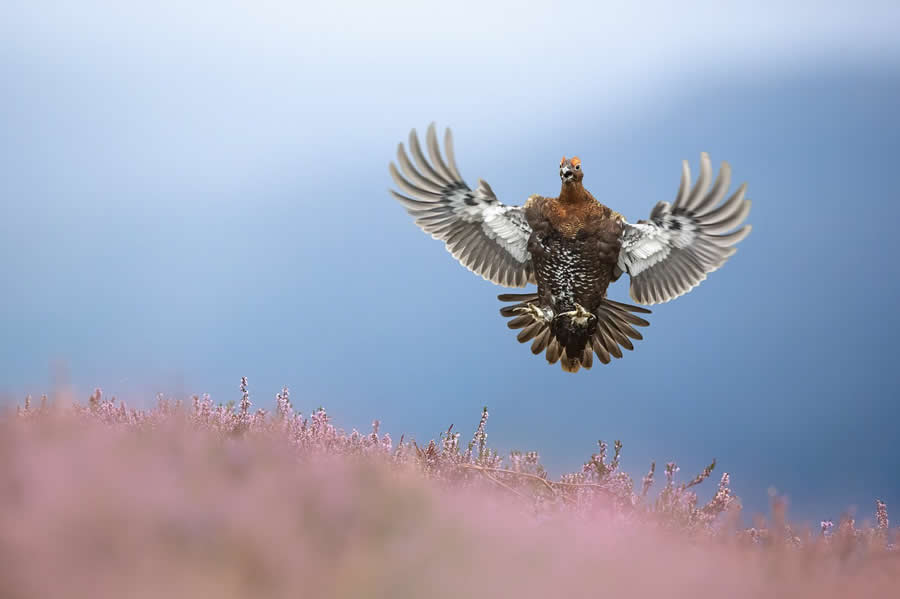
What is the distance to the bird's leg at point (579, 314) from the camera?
213 inches

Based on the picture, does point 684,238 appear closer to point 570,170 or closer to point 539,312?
point 570,170

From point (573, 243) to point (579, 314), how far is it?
52 centimetres

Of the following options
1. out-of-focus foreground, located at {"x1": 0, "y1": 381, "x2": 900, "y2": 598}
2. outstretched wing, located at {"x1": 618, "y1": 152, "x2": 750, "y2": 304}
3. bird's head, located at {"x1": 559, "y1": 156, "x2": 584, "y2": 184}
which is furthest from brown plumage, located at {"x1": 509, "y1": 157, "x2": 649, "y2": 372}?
out-of-focus foreground, located at {"x1": 0, "y1": 381, "x2": 900, "y2": 598}

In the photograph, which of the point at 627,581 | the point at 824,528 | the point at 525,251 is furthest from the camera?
the point at 525,251

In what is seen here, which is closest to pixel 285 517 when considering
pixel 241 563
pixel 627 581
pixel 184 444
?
pixel 241 563

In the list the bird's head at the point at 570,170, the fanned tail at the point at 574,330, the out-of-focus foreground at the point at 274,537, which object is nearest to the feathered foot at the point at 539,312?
the fanned tail at the point at 574,330

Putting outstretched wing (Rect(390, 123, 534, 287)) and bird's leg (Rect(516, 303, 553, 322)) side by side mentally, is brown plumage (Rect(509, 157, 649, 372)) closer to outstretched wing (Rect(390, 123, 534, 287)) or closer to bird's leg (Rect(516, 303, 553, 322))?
bird's leg (Rect(516, 303, 553, 322))

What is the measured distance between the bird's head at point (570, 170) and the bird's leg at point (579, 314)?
899mm

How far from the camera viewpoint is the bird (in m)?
5.33

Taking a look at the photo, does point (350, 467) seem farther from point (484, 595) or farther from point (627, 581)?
point (627, 581)

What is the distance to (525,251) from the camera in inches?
229

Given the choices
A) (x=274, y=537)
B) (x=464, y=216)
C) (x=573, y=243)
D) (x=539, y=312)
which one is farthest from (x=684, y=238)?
(x=274, y=537)

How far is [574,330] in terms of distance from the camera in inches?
218

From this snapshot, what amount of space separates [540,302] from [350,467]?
153 inches
